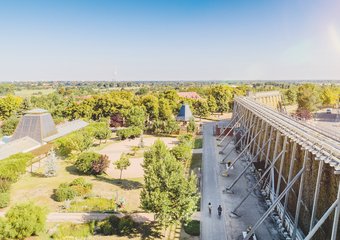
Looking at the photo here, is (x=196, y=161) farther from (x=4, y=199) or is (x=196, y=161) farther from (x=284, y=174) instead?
(x=4, y=199)

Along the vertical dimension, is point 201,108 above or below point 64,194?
above

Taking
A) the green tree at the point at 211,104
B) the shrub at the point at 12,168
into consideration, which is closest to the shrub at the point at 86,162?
the shrub at the point at 12,168

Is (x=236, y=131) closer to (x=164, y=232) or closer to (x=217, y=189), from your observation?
(x=217, y=189)

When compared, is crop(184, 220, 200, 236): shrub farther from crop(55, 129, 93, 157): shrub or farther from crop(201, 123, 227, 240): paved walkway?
crop(55, 129, 93, 157): shrub

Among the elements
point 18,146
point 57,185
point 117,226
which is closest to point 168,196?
point 117,226

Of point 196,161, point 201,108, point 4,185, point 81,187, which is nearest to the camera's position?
point 4,185

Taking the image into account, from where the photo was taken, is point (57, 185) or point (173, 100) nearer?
point (57, 185)

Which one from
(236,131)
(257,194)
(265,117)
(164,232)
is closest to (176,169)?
(164,232)
